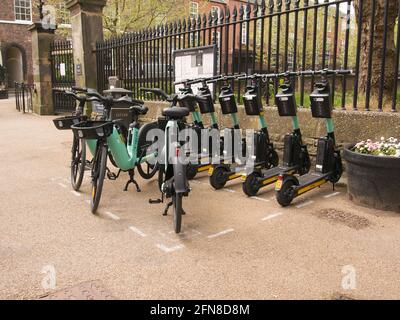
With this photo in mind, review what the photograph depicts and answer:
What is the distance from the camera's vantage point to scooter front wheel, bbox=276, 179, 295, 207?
15.2 feet

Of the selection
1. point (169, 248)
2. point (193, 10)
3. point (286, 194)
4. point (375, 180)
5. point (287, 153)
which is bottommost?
point (169, 248)

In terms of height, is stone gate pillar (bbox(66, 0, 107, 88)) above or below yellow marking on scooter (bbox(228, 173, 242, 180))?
above

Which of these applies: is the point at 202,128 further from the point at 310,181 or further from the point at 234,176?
the point at 310,181

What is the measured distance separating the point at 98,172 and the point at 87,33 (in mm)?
7251

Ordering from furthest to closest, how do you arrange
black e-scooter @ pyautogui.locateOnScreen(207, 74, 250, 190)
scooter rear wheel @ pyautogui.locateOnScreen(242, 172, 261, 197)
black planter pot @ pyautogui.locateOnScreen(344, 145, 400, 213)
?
black e-scooter @ pyautogui.locateOnScreen(207, 74, 250, 190), scooter rear wheel @ pyautogui.locateOnScreen(242, 172, 261, 197), black planter pot @ pyautogui.locateOnScreen(344, 145, 400, 213)

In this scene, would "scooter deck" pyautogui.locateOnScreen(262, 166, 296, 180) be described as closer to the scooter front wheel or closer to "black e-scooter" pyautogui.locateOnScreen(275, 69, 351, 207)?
"black e-scooter" pyautogui.locateOnScreen(275, 69, 351, 207)

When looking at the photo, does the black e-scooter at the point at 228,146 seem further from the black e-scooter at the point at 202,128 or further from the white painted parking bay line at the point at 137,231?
the white painted parking bay line at the point at 137,231

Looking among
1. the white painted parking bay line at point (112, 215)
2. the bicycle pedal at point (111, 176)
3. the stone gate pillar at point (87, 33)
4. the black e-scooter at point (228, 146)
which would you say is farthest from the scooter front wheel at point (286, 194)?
the stone gate pillar at point (87, 33)

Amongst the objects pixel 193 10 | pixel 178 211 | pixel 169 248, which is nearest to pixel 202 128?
pixel 178 211

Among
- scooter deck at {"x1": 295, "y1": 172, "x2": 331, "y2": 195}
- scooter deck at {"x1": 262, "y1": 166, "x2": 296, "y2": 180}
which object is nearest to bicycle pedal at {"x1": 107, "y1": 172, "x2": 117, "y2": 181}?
scooter deck at {"x1": 262, "y1": 166, "x2": 296, "y2": 180}

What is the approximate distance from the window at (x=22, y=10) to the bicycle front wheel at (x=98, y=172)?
101ft

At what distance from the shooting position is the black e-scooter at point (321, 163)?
4680 millimetres

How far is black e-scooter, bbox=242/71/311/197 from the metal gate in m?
10.2

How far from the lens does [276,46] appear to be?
6.22 meters
